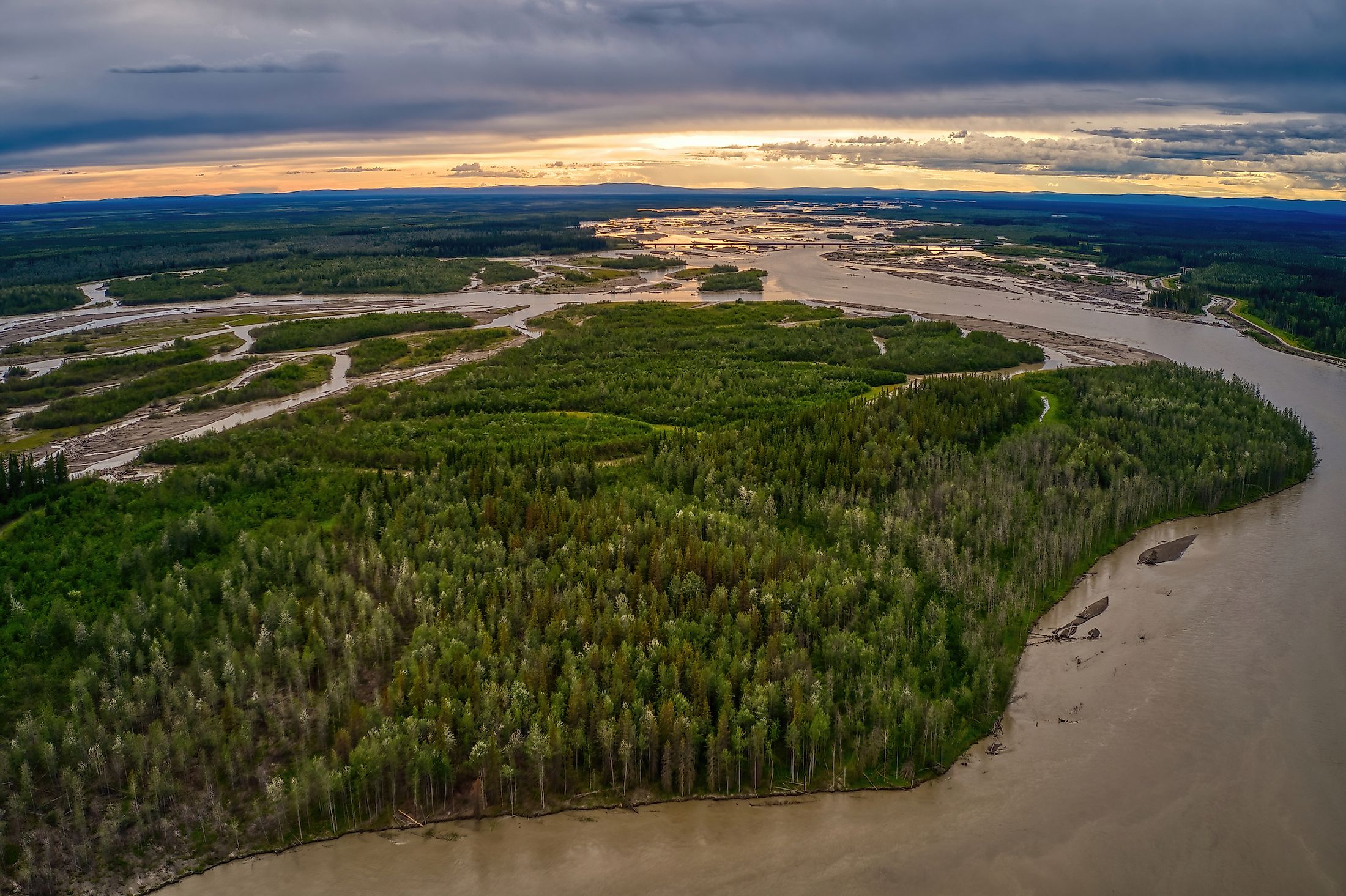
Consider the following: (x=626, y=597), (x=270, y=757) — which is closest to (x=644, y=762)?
(x=626, y=597)

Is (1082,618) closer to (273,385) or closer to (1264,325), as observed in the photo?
(273,385)

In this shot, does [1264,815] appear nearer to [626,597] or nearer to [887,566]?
[887,566]

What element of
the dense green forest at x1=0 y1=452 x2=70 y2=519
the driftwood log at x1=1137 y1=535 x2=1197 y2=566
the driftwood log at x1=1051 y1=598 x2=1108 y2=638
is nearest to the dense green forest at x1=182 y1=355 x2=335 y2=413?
the dense green forest at x1=0 y1=452 x2=70 y2=519

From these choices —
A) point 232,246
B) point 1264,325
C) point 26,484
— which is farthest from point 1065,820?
point 232,246

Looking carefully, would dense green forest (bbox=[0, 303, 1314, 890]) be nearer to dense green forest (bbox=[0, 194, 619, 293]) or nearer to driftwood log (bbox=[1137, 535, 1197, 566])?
driftwood log (bbox=[1137, 535, 1197, 566])

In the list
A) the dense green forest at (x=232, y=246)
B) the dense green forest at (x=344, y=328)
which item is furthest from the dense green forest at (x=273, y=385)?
the dense green forest at (x=232, y=246)

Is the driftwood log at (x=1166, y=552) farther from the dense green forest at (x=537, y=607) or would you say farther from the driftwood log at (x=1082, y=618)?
the driftwood log at (x=1082, y=618)
